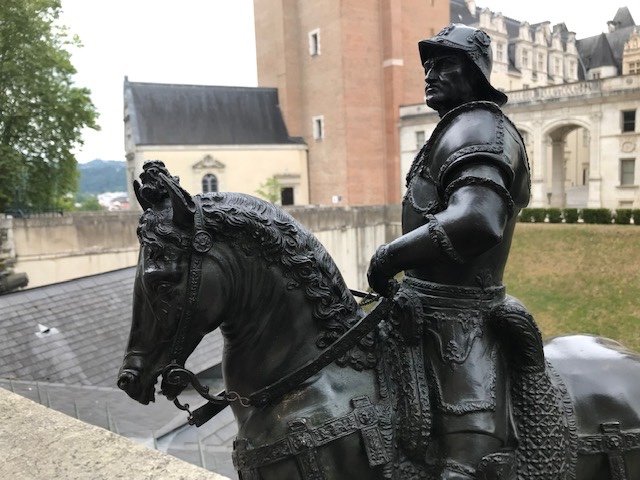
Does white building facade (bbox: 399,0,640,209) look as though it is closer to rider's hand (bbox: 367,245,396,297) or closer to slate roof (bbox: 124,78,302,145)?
slate roof (bbox: 124,78,302,145)

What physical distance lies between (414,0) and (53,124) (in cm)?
2848

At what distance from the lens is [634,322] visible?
17.6m

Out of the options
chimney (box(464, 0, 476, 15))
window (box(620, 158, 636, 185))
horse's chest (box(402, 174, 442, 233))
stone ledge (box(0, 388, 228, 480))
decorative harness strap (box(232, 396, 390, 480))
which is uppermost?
chimney (box(464, 0, 476, 15))

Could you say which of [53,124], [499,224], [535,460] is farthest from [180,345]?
[53,124]

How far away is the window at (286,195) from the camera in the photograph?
43075mm

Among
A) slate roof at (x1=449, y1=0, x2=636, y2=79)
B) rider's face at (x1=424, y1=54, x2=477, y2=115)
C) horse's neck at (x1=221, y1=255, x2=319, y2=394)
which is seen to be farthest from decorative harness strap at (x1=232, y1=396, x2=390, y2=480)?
slate roof at (x1=449, y1=0, x2=636, y2=79)

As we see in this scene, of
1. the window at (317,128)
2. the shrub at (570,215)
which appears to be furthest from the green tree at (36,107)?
the shrub at (570,215)

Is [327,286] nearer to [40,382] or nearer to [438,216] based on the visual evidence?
[438,216]

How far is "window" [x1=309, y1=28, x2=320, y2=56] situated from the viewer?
41469 millimetres

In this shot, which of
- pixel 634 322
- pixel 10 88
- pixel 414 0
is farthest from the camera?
pixel 414 0

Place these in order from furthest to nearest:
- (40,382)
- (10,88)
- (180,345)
A: (10,88) < (40,382) < (180,345)

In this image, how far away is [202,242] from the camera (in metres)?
2.19

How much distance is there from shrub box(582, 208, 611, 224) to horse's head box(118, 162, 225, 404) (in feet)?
83.4

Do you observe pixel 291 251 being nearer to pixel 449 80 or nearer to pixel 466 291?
pixel 466 291
